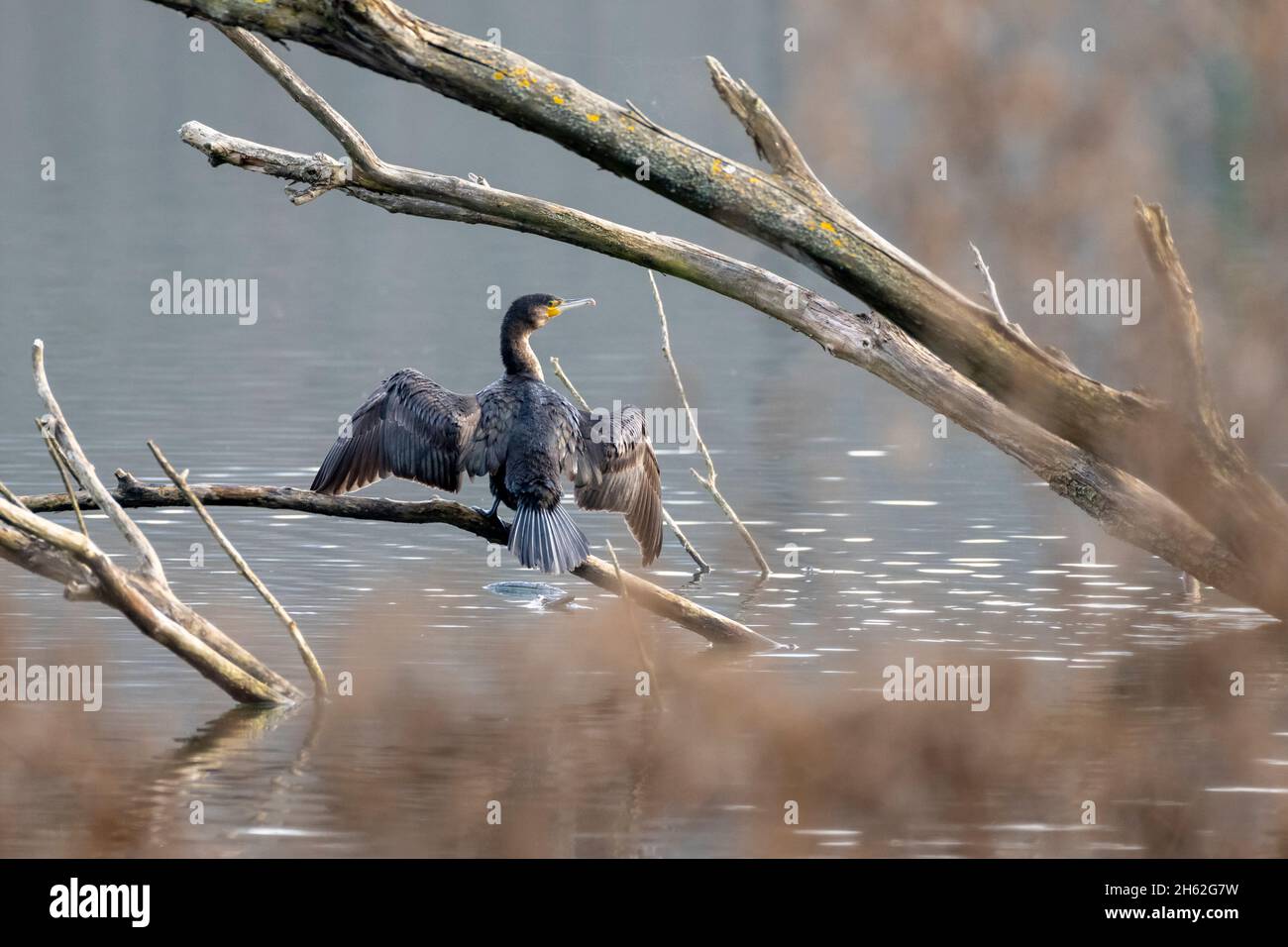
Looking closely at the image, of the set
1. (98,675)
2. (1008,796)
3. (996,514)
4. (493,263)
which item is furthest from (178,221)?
(1008,796)

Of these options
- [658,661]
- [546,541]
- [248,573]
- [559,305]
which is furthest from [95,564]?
[658,661]

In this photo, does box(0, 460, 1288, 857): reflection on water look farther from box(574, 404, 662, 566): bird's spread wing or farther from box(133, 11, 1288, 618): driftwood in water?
box(133, 11, 1288, 618): driftwood in water

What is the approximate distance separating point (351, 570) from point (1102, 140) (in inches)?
195

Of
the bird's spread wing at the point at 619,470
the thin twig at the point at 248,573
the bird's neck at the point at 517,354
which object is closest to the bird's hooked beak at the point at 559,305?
the bird's neck at the point at 517,354

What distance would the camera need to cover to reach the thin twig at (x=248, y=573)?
26.8 ft

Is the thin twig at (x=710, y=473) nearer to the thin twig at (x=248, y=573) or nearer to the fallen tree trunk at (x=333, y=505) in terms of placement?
the fallen tree trunk at (x=333, y=505)

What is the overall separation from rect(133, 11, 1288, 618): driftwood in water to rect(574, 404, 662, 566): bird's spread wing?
106 centimetres

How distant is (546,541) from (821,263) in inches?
65.2

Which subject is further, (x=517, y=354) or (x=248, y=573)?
(x=517, y=354)

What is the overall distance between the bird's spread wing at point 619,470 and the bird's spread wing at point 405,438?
517 millimetres

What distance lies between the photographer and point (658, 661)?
10.2 meters

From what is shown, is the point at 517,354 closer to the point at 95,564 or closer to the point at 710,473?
the point at 95,564

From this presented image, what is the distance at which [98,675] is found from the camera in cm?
954
